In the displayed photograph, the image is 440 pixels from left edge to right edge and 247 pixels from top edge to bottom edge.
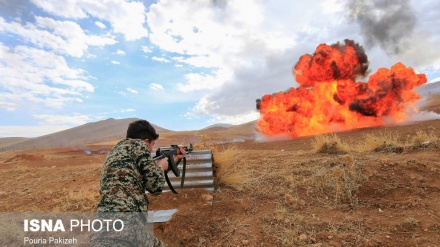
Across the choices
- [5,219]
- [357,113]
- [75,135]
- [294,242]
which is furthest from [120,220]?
[75,135]

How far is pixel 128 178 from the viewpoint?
2980mm

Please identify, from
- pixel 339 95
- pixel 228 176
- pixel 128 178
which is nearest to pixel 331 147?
pixel 228 176

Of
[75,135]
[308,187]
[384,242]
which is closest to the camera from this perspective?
[384,242]

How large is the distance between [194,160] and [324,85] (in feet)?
64.3

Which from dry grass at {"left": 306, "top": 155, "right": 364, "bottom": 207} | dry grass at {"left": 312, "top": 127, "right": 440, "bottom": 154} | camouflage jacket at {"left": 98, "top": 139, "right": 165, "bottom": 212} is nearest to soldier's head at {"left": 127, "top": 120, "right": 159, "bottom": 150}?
camouflage jacket at {"left": 98, "top": 139, "right": 165, "bottom": 212}

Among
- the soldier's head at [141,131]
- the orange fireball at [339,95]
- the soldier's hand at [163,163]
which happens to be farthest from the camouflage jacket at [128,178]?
the orange fireball at [339,95]

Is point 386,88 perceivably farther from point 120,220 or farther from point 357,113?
point 120,220

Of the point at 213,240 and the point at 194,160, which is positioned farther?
the point at 194,160

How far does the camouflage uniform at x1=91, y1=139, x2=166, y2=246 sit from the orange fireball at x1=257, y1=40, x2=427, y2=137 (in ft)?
68.8

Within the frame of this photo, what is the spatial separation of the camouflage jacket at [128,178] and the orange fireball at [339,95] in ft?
68.7

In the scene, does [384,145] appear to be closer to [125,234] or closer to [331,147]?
[331,147]

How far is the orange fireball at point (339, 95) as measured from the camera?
2306cm

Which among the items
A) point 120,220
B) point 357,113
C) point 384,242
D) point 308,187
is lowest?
point 384,242

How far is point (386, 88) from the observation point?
22906 mm
